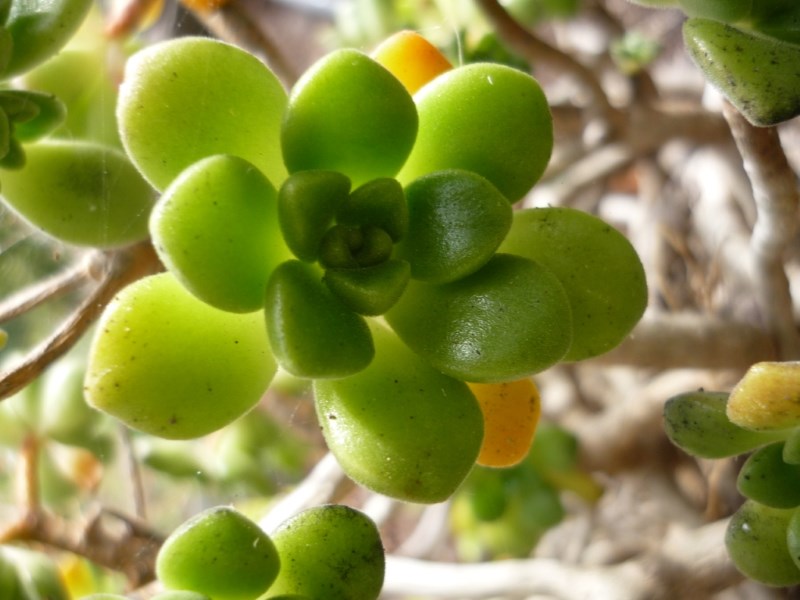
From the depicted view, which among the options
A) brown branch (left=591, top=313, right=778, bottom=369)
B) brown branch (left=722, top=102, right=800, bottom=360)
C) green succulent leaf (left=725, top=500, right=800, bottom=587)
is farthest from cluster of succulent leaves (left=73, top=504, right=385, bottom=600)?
brown branch (left=591, top=313, right=778, bottom=369)

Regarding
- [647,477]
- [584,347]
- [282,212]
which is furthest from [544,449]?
[282,212]

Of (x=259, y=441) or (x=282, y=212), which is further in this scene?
(x=259, y=441)

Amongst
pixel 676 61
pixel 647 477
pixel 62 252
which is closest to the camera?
pixel 62 252

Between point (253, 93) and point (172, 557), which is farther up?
point (253, 93)

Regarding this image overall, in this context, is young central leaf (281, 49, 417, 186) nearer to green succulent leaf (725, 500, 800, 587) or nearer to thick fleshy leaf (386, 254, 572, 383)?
thick fleshy leaf (386, 254, 572, 383)

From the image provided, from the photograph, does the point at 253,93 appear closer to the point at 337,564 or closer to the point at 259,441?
the point at 337,564

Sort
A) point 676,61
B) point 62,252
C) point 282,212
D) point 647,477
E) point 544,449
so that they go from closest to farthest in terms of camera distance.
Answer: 1. point 282,212
2. point 62,252
3. point 544,449
4. point 647,477
5. point 676,61

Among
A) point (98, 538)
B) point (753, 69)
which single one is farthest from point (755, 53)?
point (98, 538)

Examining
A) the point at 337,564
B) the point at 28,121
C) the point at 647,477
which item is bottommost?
the point at 647,477
